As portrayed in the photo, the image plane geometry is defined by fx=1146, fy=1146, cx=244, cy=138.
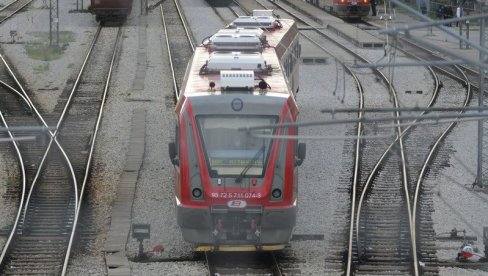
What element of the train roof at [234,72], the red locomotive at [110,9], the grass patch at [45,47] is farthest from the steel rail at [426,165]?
the red locomotive at [110,9]

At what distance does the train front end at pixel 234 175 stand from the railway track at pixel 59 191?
219 centimetres

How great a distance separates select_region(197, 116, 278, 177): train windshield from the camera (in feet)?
55.0

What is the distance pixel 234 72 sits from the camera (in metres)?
17.4

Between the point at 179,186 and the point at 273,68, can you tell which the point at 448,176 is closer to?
the point at 273,68

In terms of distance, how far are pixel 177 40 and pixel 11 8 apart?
49.4 feet

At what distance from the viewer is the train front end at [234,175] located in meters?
16.7

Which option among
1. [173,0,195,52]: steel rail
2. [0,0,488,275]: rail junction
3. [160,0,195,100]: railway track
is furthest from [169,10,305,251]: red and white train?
[173,0,195,52]: steel rail

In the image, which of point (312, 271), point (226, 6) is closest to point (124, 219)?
point (312, 271)

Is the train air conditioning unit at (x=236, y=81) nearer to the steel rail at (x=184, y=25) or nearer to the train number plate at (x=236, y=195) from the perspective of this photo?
the train number plate at (x=236, y=195)

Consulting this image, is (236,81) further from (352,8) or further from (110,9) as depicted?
(352,8)

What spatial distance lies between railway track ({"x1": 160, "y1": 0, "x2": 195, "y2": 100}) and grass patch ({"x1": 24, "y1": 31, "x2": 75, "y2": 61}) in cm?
375

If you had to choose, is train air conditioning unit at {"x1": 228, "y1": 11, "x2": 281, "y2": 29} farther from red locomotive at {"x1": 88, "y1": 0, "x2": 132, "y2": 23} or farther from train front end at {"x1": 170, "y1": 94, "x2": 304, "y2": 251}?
red locomotive at {"x1": 88, "y1": 0, "x2": 132, "y2": 23}

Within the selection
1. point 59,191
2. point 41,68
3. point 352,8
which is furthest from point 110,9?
point 59,191

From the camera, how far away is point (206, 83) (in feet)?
58.5
